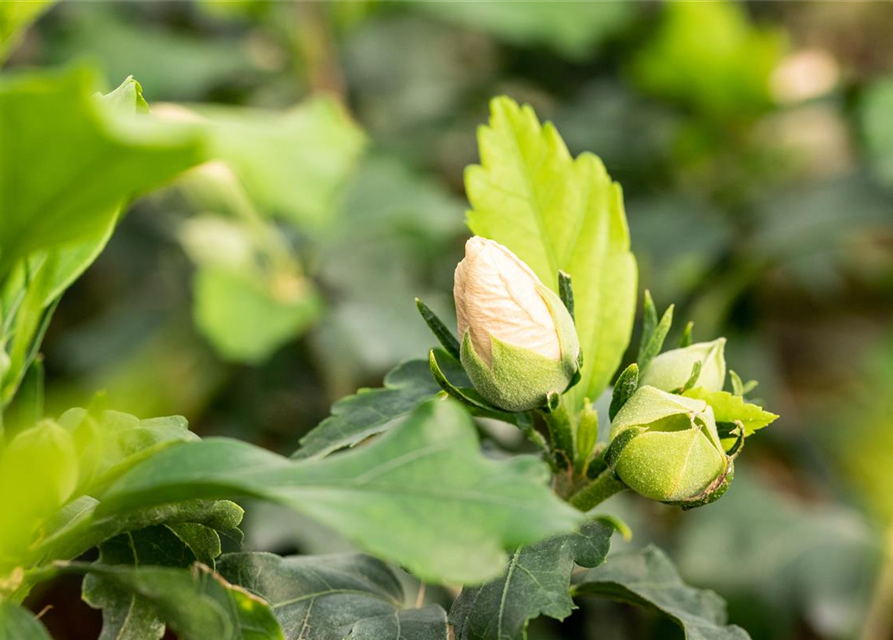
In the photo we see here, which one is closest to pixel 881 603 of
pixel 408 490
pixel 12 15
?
pixel 408 490

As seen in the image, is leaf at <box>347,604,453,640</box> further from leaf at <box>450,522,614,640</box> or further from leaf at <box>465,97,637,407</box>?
leaf at <box>465,97,637,407</box>

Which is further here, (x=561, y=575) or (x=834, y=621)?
(x=834, y=621)

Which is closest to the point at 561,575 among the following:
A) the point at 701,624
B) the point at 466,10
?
the point at 701,624

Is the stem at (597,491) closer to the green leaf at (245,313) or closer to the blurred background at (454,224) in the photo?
the blurred background at (454,224)

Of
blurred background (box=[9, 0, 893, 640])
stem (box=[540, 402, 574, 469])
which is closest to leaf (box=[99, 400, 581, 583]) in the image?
stem (box=[540, 402, 574, 469])

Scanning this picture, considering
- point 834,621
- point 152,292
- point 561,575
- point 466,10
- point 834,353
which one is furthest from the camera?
point 834,353

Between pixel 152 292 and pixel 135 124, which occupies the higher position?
pixel 135 124

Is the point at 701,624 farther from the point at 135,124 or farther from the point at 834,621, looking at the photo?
the point at 834,621

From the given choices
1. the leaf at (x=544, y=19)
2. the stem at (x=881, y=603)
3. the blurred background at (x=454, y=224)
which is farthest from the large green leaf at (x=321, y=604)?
the leaf at (x=544, y=19)
